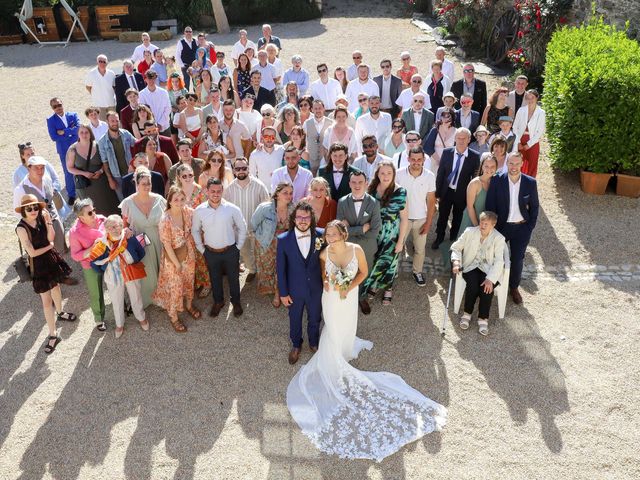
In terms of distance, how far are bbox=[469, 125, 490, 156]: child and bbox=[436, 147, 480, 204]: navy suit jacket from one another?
0.28 m

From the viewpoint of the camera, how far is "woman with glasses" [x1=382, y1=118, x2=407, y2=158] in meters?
7.82

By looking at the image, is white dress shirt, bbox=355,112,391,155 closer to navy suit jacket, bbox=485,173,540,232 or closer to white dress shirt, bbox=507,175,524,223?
navy suit jacket, bbox=485,173,540,232

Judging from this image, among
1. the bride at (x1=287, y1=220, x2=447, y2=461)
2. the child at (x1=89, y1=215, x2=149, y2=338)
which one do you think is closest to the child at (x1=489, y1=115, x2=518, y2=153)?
the bride at (x1=287, y1=220, x2=447, y2=461)

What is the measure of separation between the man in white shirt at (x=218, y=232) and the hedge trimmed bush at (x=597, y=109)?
5985mm

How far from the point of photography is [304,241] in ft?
17.9

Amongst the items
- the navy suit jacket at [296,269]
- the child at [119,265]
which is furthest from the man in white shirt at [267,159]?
the navy suit jacket at [296,269]

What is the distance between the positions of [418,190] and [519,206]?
3.80ft

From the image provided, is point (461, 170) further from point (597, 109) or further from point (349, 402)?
point (349, 402)

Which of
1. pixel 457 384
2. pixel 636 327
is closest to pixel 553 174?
pixel 636 327

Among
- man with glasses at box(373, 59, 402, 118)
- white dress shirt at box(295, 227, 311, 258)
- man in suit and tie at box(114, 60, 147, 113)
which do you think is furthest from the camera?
man in suit and tie at box(114, 60, 147, 113)

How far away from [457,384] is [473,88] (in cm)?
579

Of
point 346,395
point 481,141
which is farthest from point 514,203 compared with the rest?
point 346,395

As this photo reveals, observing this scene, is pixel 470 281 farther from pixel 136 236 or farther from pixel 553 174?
pixel 553 174

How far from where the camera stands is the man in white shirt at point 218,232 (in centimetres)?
609
